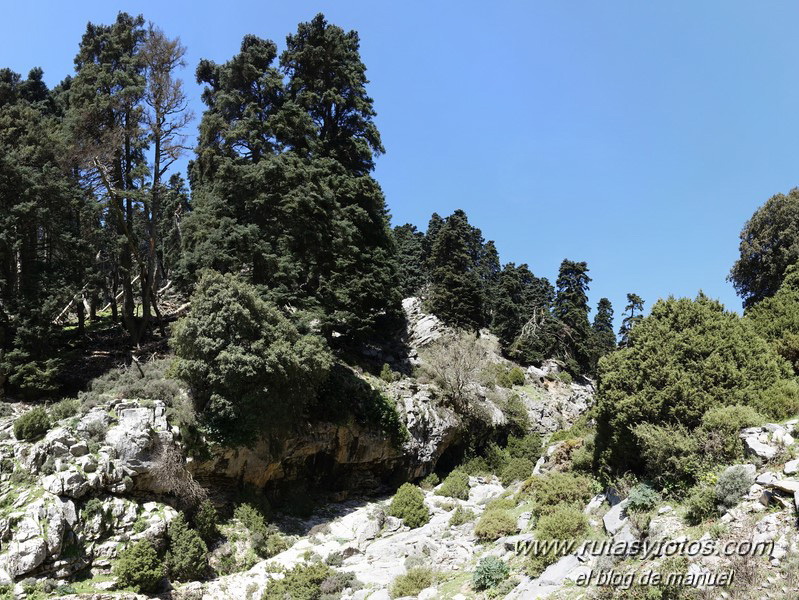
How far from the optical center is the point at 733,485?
1079 centimetres

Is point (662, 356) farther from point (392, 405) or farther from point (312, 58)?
point (312, 58)

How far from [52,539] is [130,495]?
8.52ft

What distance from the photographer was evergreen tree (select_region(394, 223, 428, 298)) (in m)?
51.5

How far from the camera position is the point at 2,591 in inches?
513

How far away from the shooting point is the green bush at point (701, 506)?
35.9 ft

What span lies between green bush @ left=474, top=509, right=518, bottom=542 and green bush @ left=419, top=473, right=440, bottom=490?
1031 centimetres

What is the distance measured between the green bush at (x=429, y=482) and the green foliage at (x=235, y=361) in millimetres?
10263

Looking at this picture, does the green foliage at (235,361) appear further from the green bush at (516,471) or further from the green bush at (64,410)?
the green bush at (516,471)

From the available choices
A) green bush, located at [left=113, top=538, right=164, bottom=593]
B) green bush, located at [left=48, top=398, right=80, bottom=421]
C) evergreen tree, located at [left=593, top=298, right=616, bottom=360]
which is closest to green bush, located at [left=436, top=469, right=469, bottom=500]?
green bush, located at [left=113, top=538, right=164, bottom=593]

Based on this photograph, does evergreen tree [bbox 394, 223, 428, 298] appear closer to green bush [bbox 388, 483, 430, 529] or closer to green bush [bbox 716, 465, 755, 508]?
green bush [bbox 388, 483, 430, 529]

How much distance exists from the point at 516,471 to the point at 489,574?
16.4 m

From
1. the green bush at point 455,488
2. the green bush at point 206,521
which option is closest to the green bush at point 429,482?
the green bush at point 455,488

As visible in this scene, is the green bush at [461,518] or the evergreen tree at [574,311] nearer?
the green bush at [461,518]

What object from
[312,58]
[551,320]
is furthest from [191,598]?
[551,320]
